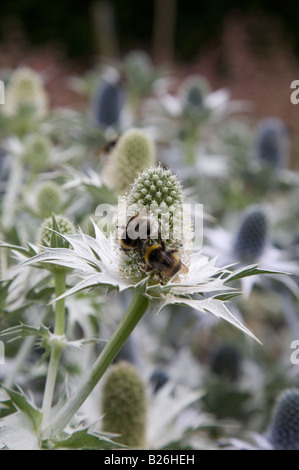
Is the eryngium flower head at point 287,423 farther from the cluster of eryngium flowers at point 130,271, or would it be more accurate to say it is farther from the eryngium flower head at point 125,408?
the cluster of eryngium flowers at point 130,271

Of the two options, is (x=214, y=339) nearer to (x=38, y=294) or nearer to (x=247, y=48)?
(x=38, y=294)

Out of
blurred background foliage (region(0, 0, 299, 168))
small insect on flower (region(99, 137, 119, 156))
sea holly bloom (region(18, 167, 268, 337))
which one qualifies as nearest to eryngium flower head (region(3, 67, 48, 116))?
small insect on flower (region(99, 137, 119, 156))

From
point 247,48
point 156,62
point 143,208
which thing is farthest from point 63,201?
point 247,48

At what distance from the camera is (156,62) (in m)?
5.83

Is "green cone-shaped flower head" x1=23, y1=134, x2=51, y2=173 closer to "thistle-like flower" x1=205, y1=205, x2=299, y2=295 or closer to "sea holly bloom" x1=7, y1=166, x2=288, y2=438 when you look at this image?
"thistle-like flower" x1=205, y1=205, x2=299, y2=295

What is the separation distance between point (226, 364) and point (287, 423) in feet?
2.34

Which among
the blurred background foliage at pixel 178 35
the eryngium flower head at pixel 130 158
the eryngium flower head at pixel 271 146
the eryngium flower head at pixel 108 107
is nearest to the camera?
the eryngium flower head at pixel 130 158

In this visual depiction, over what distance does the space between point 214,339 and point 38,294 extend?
2213 mm

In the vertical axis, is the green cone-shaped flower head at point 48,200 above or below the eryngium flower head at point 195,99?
below

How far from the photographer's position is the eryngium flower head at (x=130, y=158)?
1521mm

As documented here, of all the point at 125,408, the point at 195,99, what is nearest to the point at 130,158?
the point at 125,408

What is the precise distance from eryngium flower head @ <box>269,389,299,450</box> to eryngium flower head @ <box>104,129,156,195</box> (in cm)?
76

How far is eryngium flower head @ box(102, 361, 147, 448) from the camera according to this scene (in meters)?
1.39

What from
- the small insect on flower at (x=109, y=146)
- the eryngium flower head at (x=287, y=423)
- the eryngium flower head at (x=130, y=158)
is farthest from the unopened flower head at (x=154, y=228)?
the small insect on flower at (x=109, y=146)
